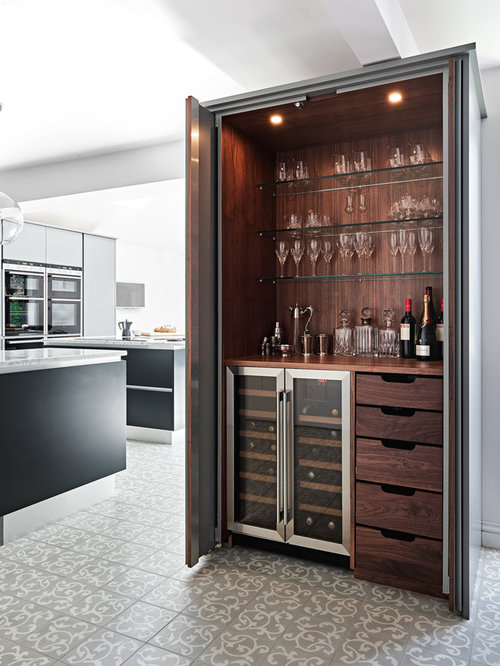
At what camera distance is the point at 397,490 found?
2.17 meters

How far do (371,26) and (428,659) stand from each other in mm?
2318

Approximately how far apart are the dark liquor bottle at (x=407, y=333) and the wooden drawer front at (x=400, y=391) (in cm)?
34

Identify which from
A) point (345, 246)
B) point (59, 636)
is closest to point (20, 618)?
point (59, 636)

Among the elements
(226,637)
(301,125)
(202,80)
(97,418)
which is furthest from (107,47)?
(226,637)

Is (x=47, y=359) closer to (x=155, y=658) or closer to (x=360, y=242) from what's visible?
(x=155, y=658)

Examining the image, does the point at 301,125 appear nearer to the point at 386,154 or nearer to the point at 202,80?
the point at 386,154

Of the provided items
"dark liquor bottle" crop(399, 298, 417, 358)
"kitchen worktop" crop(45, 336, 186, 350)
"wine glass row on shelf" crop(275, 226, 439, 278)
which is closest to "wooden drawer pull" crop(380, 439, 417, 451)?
"dark liquor bottle" crop(399, 298, 417, 358)

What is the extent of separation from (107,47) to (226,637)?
9.34 feet

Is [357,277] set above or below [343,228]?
below

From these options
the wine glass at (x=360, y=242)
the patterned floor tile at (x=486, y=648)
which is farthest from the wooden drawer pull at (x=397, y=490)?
the wine glass at (x=360, y=242)

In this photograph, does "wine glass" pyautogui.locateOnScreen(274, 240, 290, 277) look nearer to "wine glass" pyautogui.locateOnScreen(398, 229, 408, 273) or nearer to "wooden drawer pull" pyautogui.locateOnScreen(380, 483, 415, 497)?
"wine glass" pyautogui.locateOnScreen(398, 229, 408, 273)

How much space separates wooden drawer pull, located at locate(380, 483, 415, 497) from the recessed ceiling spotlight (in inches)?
67.2

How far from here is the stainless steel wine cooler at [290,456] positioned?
230 centimetres

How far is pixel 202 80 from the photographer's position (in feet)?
10.4
